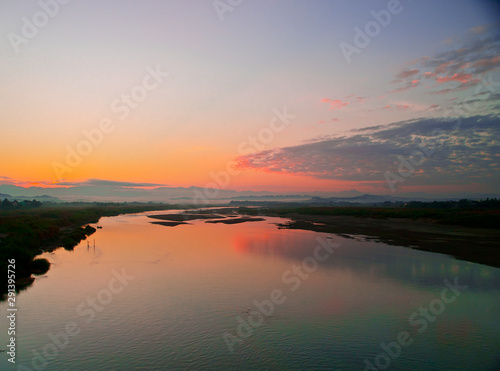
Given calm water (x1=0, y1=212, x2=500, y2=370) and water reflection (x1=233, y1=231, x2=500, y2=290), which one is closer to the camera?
calm water (x1=0, y1=212, x2=500, y2=370)

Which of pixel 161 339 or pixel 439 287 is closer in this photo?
pixel 161 339

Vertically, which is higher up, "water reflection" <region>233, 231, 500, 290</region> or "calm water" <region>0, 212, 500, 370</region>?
"water reflection" <region>233, 231, 500, 290</region>

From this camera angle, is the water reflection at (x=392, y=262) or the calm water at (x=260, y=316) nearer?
the calm water at (x=260, y=316)

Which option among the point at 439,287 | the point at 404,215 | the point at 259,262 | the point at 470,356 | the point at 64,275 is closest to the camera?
the point at 470,356

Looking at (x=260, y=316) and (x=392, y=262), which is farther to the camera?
(x=392, y=262)

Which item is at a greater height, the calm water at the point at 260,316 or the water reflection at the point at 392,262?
the water reflection at the point at 392,262

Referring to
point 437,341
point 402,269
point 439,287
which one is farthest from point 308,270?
point 437,341

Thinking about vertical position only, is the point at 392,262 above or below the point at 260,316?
above

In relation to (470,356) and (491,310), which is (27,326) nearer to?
(470,356)
